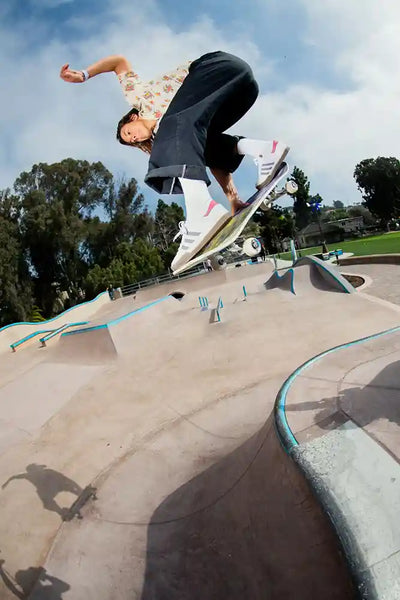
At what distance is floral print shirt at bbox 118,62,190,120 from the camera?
10.9 metres

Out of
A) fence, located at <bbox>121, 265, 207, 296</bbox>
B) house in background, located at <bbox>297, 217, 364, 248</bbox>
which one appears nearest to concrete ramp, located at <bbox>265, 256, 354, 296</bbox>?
fence, located at <bbox>121, 265, 207, 296</bbox>

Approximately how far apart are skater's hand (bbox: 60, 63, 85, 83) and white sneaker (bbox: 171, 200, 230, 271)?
7366mm

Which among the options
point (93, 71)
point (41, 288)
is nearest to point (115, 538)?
point (93, 71)

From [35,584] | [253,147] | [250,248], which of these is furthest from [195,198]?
[35,584]

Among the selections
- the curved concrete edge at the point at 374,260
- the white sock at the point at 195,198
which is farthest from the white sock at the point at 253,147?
the curved concrete edge at the point at 374,260

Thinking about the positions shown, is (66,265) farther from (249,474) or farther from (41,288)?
(249,474)

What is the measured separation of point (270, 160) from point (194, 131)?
2.33 meters

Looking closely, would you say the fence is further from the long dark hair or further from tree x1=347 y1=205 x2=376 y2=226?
tree x1=347 y1=205 x2=376 y2=226

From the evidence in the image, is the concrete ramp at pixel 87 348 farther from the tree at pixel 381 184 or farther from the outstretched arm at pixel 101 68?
the tree at pixel 381 184

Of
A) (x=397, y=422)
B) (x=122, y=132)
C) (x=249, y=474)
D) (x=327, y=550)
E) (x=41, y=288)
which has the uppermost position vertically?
(x=122, y=132)

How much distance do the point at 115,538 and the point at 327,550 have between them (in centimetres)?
325

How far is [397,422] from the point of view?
11.3ft

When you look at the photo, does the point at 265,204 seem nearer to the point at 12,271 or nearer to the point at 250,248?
the point at 250,248

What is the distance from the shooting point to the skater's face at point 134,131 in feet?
37.9
